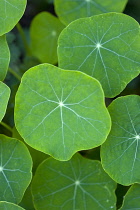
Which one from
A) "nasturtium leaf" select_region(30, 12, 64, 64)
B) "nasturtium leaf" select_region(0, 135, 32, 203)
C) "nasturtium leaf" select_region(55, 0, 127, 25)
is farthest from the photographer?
"nasturtium leaf" select_region(30, 12, 64, 64)

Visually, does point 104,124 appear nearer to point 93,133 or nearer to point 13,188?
point 93,133

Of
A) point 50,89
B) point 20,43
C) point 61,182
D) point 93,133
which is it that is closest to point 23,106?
point 50,89

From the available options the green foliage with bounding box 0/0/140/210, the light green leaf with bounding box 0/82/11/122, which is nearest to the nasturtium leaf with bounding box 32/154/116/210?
the green foliage with bounding box 0/0/140/210

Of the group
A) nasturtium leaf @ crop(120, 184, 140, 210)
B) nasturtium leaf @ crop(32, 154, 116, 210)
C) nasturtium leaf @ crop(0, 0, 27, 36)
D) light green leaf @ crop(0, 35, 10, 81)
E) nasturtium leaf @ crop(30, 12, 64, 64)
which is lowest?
nasturtium leaf @ crop(32, 154, 116, 210)

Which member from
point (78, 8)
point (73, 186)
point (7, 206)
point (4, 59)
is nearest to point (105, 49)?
point (78, 8)

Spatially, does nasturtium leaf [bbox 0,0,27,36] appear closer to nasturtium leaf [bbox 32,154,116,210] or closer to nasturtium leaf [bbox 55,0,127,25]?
nasturtium leaf [bbox 55,0,127,25]

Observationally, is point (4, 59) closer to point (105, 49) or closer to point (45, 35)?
point (105, 49)

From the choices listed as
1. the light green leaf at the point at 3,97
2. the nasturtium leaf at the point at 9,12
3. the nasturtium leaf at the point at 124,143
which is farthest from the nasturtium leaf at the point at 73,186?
the nasturtium leaf at the point at 9,12
